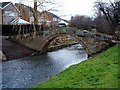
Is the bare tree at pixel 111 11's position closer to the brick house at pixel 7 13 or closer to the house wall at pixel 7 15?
the brick house at pixel 7 13

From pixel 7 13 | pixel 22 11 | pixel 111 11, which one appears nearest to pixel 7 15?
pixel 7 13

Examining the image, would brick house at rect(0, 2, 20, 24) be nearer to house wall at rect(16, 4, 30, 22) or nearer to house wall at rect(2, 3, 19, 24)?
house wall at rect(2, 3, 19, 24)

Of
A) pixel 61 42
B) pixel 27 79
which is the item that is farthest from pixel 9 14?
pixel 27 79

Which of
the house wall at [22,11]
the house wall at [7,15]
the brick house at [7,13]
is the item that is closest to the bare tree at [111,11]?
the house wall at [22,11]

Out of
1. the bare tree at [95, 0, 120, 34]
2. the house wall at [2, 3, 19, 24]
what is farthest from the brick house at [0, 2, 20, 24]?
the bare tree at [95, 0, 120, 34]

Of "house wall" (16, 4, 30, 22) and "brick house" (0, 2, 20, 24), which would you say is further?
"brick house" (0, 2, 20, 24)

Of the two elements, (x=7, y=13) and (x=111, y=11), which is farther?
(x=7, y=13)

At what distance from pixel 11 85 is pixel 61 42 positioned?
1160 inches

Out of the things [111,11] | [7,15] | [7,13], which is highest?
[111,11]

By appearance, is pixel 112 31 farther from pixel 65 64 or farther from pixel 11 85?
pixel 11 85

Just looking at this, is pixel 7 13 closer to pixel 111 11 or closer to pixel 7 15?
pixel 7 15

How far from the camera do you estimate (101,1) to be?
42125 mm

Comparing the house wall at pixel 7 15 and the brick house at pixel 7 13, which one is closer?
the brick house at pixel 7 13

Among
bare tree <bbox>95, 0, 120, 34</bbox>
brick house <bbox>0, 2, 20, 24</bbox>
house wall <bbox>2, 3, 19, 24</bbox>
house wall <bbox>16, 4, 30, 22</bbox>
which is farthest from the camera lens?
house wall <bbox>2, 3, 19, 24</bbox>
